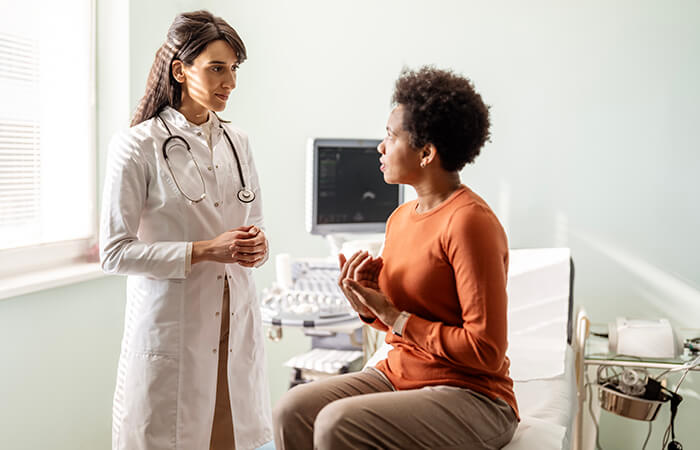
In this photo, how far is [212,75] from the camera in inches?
60.2

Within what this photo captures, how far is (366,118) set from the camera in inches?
116

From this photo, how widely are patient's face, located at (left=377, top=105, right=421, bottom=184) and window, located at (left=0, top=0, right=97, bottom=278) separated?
4.96 ft

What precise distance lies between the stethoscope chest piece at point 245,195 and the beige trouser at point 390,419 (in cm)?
51

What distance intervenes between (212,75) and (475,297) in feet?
2.69

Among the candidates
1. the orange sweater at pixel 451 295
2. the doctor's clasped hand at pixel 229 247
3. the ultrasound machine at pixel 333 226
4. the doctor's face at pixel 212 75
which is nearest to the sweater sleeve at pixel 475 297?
the orange sweater at pixel 451 295

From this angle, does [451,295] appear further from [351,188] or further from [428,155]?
[351,188]

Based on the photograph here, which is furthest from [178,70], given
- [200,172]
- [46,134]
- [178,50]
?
[46,134]

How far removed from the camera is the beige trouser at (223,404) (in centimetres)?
161

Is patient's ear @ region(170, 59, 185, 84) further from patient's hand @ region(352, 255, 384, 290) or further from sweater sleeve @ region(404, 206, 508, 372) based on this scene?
sweater sleeve @ region(404, 206, 508, 372)

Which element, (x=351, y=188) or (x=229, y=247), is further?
(x=351, y=188)

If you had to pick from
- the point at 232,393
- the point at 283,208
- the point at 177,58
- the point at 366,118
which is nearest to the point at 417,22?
the point at 366,118

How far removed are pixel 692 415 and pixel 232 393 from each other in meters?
1.90

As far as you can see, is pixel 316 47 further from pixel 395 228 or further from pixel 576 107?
pixel 395 228

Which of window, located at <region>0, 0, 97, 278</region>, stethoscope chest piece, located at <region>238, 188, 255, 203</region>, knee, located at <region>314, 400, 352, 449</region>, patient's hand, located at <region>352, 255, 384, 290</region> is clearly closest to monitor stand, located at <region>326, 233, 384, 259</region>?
stethoscope chest piece, located at <region>238, 188, 255, 203</region>
